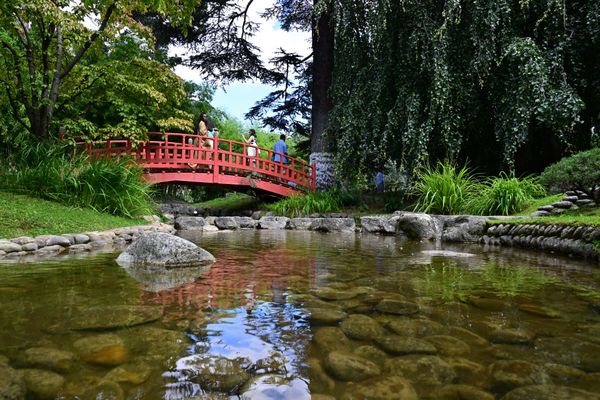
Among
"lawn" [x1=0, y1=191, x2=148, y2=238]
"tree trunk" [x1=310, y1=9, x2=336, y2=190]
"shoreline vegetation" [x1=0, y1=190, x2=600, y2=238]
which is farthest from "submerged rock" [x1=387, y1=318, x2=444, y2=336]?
"tree trunk" [x1=310, y1=9, x2=336, y2=190]

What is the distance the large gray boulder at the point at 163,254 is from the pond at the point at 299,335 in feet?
1.50

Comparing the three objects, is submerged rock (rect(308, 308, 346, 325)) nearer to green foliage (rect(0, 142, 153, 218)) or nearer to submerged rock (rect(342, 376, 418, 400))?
submerged rock (rect(342, 376, 418, 400))

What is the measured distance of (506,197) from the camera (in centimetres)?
594

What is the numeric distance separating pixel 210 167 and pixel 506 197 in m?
8.74

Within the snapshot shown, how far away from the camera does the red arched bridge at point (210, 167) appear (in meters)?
10.8

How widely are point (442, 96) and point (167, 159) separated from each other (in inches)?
297

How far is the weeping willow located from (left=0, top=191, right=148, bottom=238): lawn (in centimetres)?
506

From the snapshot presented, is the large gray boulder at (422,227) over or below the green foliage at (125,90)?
below

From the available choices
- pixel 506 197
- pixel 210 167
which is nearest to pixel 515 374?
pixel 506 197

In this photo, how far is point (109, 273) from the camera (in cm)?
269

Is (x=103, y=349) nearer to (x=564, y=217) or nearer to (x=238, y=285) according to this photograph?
(x=238, y=285)

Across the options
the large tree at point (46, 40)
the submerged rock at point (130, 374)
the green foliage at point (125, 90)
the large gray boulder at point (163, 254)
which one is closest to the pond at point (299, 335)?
the submerged rock at point (130, 374)

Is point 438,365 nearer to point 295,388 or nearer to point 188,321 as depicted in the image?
point 295,388

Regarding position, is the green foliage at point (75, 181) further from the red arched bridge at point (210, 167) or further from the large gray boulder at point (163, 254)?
the red arched bridge at point (210, 167)
